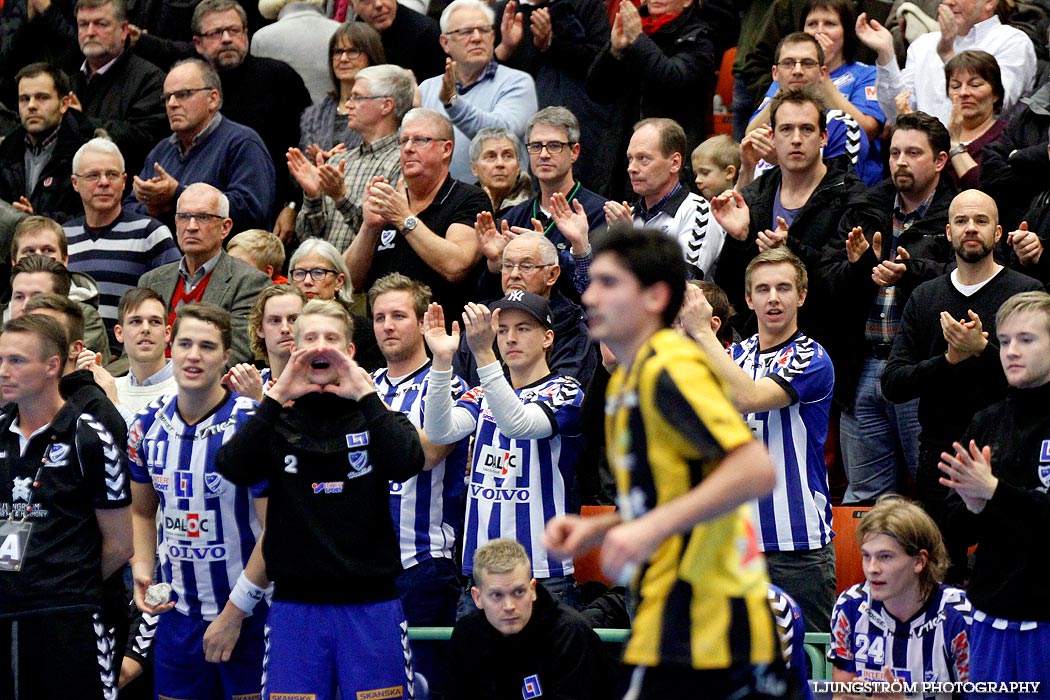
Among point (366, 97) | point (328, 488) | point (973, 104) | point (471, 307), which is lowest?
point (328, 488)

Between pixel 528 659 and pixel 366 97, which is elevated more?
pixel 366 97

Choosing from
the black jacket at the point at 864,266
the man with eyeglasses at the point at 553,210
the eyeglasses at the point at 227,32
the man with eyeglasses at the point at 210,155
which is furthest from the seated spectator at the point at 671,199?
the eyeglasses at the point at 227,32

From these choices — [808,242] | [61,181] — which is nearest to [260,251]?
[61,181]

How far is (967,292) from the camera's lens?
313 inches

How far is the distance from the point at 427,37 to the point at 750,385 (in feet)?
18.8

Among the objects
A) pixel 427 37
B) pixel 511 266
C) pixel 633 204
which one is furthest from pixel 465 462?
pixel 427 37

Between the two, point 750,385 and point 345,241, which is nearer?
point 750,385

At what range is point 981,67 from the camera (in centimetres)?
927

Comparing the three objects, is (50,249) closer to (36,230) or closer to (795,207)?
(36,230)

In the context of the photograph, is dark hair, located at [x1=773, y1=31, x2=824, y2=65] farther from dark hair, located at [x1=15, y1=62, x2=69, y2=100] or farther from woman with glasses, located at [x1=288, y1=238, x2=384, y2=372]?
dark hair, located at [x1=15, y1=62, x2=69, y2=100]

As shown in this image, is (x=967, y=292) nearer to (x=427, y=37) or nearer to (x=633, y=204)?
(x=633, y=204)

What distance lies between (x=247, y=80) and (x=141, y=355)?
4.04 metres

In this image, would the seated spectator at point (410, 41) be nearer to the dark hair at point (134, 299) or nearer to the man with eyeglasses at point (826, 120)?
the man with eyeglasses at point (826, 120)

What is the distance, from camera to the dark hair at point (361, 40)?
1073 centimetres
